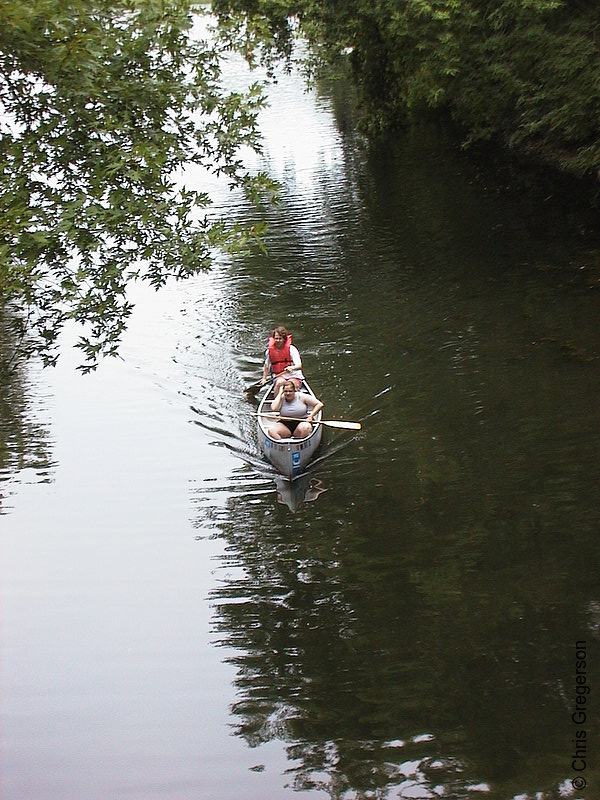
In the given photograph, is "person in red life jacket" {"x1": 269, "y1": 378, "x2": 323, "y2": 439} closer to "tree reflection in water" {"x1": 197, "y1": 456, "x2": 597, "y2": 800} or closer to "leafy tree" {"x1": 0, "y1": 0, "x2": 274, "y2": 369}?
"tree reflection in water" {"x1": 197, "y1": 456, "x2": 597, "y2": 800}

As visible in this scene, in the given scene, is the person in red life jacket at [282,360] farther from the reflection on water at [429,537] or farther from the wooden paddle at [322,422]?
the reflection on water at [429,537]

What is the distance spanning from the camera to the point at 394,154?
105ft

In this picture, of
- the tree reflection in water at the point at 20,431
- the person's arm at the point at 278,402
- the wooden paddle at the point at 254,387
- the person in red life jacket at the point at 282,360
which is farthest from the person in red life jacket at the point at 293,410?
the tree reflection in water at the point at 20,431

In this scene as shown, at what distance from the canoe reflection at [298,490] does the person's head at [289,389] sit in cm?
118

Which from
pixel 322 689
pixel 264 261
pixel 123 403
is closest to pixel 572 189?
pixel 264 261

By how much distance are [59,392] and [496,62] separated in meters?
12.7

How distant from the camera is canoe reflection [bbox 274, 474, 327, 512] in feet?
41.2

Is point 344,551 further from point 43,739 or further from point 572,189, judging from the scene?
point 572,189

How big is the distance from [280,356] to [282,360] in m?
0.08

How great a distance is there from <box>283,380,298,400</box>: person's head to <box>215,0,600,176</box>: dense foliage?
9.12 m

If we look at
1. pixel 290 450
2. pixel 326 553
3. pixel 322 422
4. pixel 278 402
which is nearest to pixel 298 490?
pixel 290 450

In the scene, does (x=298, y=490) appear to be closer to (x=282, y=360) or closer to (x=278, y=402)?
(x=278, y=402)

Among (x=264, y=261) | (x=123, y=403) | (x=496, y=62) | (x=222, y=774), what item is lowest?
(x=222, y=774)

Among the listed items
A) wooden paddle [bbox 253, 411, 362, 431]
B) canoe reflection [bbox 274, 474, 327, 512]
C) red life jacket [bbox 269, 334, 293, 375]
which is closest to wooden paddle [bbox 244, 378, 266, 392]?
red life jacket [bbox 269, 334, 293, 375]
